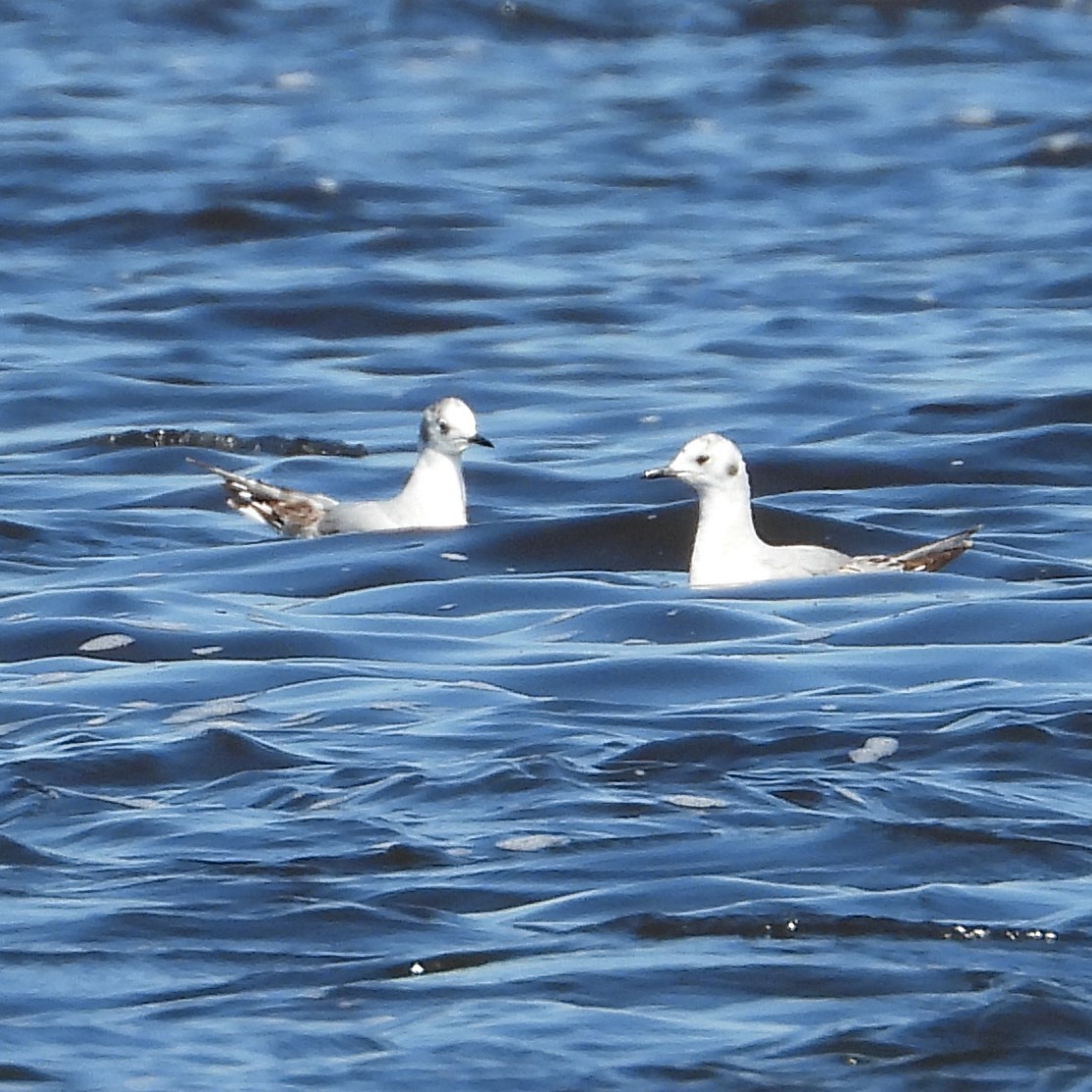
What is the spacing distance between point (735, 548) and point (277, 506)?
223 cm

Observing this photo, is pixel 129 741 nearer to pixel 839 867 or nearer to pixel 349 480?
pixel 839 867

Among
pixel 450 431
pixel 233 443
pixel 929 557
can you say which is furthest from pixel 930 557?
pixel 233 443

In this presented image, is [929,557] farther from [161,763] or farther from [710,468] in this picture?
[161,763]

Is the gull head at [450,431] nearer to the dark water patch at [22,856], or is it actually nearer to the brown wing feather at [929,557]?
the brown wing feather at [929,557]

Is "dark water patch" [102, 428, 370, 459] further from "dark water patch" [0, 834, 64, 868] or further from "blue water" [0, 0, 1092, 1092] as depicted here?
"dark water patch" [0, 834, 64, 868]

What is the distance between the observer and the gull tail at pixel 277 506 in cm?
1212

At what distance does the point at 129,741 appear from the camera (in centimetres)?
770

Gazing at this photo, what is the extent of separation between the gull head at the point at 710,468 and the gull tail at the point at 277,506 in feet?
5.38

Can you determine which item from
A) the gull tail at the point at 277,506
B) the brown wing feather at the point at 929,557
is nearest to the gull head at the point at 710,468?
the brown wing feather at the point at 929,557

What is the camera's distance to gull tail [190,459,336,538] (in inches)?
477

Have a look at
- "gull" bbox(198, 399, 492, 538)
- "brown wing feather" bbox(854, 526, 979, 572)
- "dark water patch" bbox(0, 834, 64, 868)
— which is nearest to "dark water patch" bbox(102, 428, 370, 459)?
"gull" bbox(198, 399, 492, 538)

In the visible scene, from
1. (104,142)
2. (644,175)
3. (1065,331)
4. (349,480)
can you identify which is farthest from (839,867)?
(104,142)

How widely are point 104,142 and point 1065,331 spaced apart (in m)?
9.97

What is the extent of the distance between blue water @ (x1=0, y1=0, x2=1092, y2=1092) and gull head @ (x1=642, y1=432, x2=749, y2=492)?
448 millimetres
